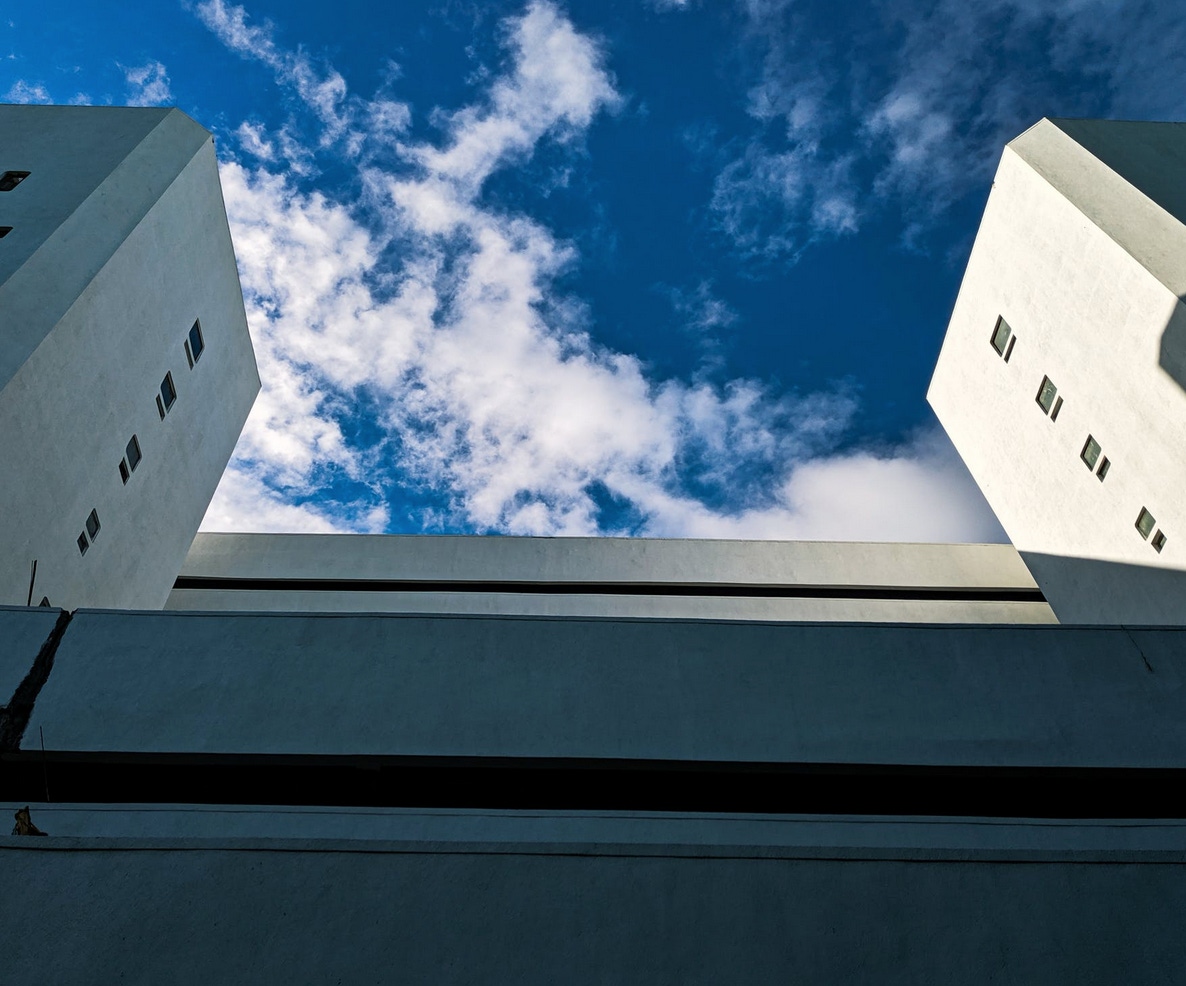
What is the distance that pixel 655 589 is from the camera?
19562 mm

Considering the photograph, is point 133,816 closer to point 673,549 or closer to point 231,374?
point 231,374

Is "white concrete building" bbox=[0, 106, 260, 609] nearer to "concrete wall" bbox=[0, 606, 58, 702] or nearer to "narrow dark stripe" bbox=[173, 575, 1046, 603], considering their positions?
"concrete wall" bbox=[0, 606, 58, 702]

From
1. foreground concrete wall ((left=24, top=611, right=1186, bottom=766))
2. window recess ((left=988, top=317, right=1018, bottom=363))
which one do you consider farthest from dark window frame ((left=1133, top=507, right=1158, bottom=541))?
foreground concrete wall ((left=24, top=611, right=1186, bottom=766))

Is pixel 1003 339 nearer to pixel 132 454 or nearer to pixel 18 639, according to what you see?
pixel 132 454

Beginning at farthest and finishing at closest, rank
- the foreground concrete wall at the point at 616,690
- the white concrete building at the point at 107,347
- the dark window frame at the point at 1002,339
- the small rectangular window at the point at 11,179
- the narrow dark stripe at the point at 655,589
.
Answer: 1. the narrow dark stripe at the point at 655,589
2. the dark window frame at the point at 1002,339
3. the small rectangular window at the point at 11,179
4. the white concrete building at the point at 107,347
5. the foreground concrete wall at the point at 616,690

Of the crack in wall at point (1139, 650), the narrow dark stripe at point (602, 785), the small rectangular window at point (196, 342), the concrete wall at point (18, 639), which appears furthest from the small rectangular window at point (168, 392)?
the crack in wall at point (1139, 650)

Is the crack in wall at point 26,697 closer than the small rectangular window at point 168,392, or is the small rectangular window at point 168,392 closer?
the crack in wall at point 26,697

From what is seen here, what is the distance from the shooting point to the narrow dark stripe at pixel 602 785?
671 cm

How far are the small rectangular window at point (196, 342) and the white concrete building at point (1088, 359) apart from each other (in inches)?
578

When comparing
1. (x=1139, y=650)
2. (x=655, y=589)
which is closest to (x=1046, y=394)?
(x=1139, y=650)

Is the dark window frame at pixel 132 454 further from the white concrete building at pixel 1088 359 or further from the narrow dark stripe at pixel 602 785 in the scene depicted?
the white concrete building at pixel 1088 359

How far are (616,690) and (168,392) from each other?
10938mm

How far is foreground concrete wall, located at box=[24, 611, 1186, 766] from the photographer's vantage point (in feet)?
22.3

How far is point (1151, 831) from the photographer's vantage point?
6.53 m
